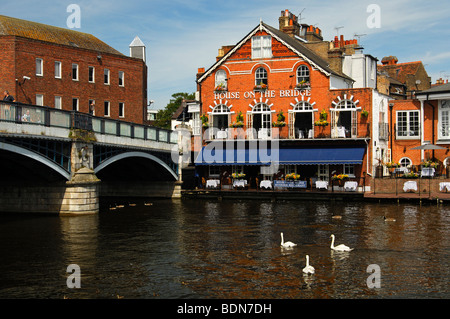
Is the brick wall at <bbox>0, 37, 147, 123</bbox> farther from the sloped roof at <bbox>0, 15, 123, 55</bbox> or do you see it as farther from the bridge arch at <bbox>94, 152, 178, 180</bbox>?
the bridge arch at <bbox>94, 152, 178, 180</bbox>

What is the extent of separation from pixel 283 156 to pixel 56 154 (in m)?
21.8

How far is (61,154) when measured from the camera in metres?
33.1

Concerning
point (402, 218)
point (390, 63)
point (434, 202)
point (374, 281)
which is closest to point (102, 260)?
point (374, 281)

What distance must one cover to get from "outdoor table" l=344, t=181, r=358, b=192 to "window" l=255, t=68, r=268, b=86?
12.5m

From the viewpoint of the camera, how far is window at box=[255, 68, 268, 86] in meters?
51.6

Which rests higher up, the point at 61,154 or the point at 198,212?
the point at 61,154

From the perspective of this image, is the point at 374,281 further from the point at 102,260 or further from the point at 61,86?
the point at 61,86

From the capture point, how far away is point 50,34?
182ft

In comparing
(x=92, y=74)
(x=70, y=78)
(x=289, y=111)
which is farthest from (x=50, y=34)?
(x=289, y=111)

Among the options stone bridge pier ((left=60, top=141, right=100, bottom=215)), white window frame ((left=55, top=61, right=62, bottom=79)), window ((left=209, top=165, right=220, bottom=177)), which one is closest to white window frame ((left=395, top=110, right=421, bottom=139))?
window ((left=209, top=165, right=220, bottom=177))

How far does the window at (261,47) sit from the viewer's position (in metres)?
51.0

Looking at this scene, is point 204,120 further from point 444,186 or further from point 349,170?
point 444,186

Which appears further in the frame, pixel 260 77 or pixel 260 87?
pixel 260 77
